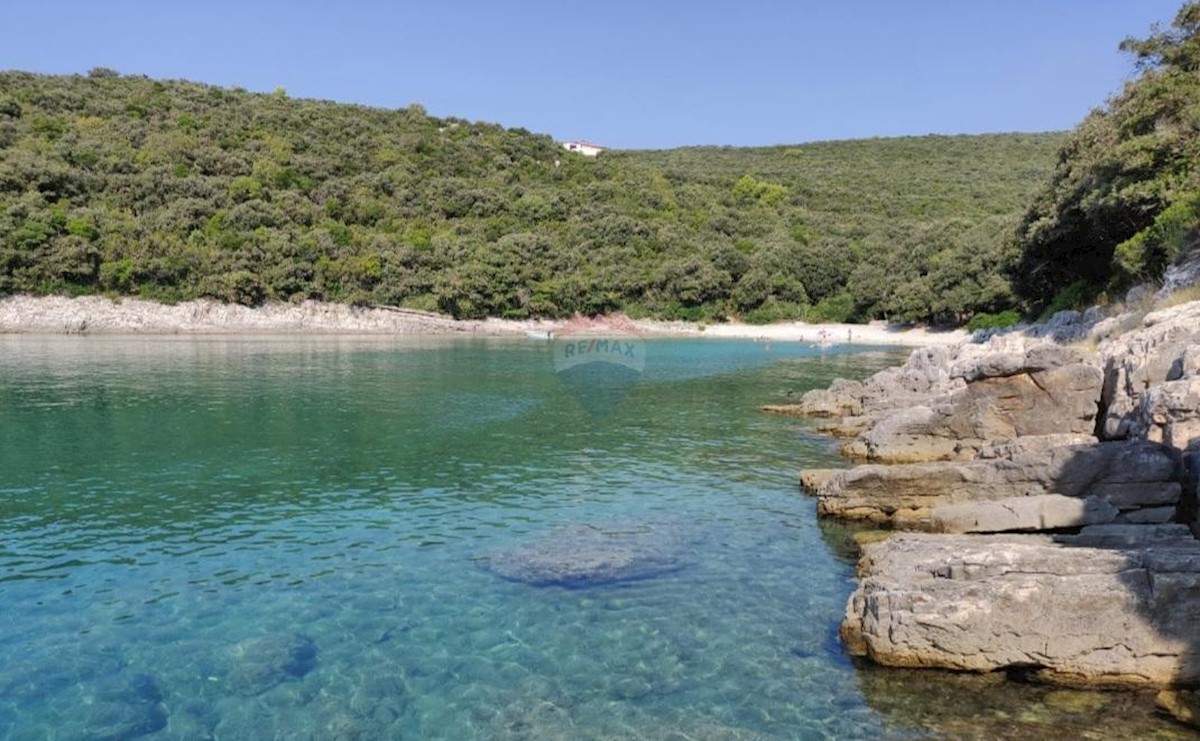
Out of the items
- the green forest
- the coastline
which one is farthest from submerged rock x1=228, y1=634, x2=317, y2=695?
the coastline

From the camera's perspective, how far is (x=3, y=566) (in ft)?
50.0

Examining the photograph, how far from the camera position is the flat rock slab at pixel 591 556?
49.3ft

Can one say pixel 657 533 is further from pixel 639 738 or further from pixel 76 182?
pixel 76 182

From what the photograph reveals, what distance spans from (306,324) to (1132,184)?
3308 inches

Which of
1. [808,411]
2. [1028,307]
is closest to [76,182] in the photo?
[808,411]

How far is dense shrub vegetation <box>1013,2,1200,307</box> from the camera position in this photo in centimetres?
3484

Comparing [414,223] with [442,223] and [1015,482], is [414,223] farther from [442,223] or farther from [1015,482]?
[1015,482]

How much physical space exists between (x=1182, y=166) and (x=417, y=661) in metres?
39.9

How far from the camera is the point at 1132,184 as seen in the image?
3656cm

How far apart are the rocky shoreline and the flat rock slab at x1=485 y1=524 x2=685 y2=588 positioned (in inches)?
161

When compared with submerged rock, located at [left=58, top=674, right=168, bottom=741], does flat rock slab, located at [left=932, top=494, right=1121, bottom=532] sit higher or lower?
higher

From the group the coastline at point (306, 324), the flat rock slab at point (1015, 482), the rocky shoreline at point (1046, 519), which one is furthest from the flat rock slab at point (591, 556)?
the coastline at point (306, 324)

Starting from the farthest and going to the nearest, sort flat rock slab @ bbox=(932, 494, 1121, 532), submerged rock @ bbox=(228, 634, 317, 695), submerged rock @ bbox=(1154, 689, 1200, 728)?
flat rock slab @ bbox=(932, 494, 1121, 532) < submerged rock @ bbox=(228, 634, 317, 695) < submerged rock @ bbox=(1154, 689, 1200, 728)

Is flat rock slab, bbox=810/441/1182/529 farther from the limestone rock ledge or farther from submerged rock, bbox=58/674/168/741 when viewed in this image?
submerged rock, bbox=58/674/168/741
